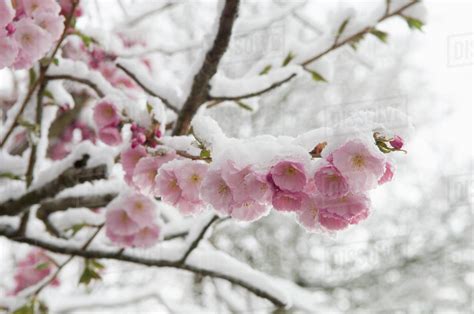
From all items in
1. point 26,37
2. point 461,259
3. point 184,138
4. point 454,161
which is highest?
point 454,161

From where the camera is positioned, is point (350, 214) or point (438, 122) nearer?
point (350, 214)

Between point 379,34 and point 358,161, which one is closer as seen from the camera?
point 358,161

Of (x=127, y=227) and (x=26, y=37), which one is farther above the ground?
(x=26, y=37)

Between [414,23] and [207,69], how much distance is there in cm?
64

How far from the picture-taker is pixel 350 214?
96cm

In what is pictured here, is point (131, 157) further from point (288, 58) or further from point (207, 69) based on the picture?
point (288, 58)

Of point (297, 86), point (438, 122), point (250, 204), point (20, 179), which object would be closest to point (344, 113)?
point (250, 204)

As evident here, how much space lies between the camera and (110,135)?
1.50 metres

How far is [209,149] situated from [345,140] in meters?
0.26

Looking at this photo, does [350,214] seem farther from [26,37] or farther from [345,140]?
[26,37]

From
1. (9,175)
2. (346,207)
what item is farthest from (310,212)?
(9,175)

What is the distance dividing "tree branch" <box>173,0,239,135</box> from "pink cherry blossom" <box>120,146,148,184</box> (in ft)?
0.84

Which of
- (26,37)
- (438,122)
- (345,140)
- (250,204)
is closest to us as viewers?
(345,140)

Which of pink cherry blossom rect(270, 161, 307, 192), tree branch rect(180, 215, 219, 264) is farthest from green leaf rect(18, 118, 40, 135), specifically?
pink cherry blossom rect(270, 161, 307, 192)
